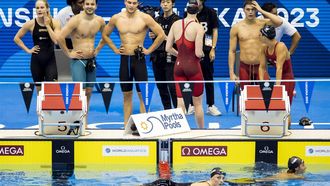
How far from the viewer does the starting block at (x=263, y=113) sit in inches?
504

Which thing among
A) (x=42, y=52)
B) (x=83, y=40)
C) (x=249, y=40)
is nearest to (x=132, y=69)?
(x=83, y=40)

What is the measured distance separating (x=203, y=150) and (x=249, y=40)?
2.19m

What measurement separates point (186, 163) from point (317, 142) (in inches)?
70.7

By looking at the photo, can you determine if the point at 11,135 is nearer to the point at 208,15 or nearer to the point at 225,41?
the point at 208,15

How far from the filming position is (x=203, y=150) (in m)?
12.8

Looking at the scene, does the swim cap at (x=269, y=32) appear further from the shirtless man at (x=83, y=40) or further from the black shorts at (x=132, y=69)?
the shirtless man at (x=83, y=40)

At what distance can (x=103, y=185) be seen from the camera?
11.7m

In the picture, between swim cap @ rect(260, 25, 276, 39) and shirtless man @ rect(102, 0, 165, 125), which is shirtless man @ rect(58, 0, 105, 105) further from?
swim cap @ rect(260, 25, 276, 39)

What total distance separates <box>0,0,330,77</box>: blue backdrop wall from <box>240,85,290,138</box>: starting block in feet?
22.9

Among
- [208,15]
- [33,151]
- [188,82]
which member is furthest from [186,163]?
[208,15]

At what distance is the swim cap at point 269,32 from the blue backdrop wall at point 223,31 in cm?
649

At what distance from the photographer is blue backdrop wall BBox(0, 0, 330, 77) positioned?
19.8 meters

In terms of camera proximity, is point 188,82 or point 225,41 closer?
point 188,82

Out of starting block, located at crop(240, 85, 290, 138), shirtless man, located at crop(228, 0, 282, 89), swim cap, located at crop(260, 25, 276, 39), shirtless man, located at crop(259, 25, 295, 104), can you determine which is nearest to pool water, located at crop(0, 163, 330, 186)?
starting block, located at crop(240, 85, 290, 138)
